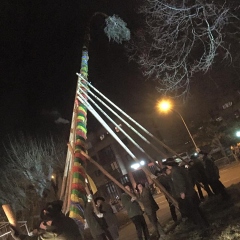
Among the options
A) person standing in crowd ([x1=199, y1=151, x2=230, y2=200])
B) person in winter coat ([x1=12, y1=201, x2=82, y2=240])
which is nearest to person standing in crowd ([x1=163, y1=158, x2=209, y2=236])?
person standing in crowd ([x1=199, y1=151, x2=230, y2=200])

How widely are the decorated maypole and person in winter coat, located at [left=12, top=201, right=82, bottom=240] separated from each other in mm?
1402

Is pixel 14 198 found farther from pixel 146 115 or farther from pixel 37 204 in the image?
pixel 146 115

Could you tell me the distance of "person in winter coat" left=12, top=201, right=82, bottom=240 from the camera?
13.0ft

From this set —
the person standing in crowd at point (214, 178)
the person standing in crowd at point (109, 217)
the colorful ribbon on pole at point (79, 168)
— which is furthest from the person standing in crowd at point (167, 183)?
the colorful ribbon on pole at point (79, 168)

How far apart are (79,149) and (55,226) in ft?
11.5

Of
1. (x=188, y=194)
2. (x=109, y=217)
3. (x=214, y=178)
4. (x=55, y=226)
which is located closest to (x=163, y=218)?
(x=214, y=178)

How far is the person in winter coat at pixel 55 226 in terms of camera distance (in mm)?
3969

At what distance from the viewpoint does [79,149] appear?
7.41m

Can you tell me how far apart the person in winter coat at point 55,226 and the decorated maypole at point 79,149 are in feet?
4.60

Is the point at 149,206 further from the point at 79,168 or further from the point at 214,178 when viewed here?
the point at 214,178

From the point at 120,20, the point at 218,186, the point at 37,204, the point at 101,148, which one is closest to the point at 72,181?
the point at 218,186

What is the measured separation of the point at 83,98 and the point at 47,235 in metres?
5.46

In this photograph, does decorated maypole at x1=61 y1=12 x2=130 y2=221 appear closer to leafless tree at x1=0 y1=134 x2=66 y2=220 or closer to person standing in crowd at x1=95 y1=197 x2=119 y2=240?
person standing in crowd at x1=95 y1=197 x2=119 y2=240

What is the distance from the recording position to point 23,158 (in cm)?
2100
